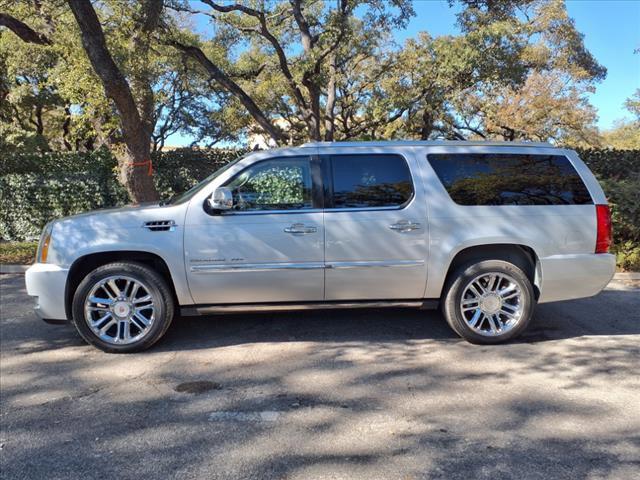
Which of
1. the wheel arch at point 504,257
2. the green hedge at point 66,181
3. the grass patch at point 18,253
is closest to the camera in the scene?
the wheel arch at point 504,257

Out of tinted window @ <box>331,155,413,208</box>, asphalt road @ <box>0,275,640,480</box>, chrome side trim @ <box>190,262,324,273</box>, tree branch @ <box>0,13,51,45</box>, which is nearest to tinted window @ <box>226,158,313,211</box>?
tinted window @ <box>331,155,413,208</box>

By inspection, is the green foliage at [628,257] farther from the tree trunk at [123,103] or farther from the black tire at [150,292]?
the tree trunk at [123,103]

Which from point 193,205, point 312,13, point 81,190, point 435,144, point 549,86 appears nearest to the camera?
point 193,205

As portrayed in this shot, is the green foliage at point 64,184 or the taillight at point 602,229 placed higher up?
the green foliage at point 64,184

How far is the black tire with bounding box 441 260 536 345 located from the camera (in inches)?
190

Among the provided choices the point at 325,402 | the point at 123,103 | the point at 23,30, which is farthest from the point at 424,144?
the point at 23,30

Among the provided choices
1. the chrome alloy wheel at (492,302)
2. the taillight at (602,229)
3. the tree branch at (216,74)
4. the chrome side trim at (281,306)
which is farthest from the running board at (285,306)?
the tree branch at (216,74)

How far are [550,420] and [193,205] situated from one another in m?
3.32

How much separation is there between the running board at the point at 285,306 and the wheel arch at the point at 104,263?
0.26 metres

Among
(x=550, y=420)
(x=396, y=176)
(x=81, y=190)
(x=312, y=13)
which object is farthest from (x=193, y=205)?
(x=312, y=13)

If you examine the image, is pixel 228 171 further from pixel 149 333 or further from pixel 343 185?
pixel 149 333

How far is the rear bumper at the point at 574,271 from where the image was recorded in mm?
4816

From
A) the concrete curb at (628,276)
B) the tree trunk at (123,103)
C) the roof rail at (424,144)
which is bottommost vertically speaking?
the concrete curb at (628,276)

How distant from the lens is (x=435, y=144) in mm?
5012
